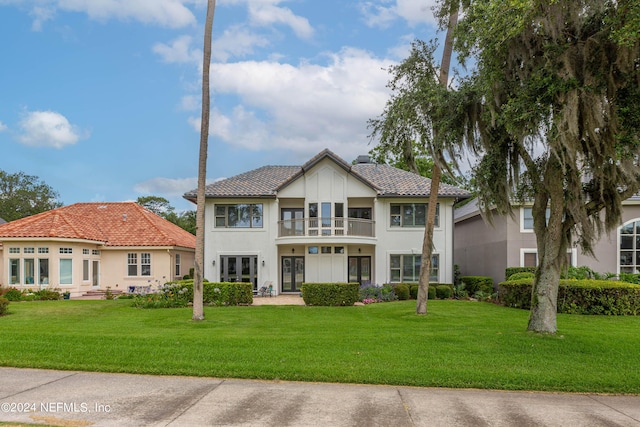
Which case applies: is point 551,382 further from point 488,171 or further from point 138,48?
point 138,48

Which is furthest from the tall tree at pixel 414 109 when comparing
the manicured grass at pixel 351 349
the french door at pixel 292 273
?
the french door at pixel 292 273

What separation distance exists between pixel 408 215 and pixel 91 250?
55.6 ft

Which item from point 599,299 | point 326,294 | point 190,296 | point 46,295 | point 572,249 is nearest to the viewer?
point 599,299

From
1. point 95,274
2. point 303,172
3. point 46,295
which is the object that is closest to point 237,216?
point 303,172

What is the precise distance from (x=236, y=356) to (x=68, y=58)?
12.4m

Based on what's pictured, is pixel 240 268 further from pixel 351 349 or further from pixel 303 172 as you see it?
pixel 351 349

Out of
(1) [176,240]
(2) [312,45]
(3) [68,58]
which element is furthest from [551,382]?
(1) [176,240]

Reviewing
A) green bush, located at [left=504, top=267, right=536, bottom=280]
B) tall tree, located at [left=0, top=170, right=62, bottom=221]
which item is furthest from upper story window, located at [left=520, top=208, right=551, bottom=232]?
tall tree, located at [left=0, top=170, right=62, bottom=221]

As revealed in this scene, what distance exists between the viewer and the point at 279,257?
79.3 feet

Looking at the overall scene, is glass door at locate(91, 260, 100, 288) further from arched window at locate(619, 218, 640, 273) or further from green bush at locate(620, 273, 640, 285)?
arched window at locate(619, 218, 640, 273)

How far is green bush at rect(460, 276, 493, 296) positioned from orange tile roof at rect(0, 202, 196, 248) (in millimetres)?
15827

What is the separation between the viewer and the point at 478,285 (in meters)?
22.5

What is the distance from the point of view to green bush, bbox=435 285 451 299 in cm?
2164

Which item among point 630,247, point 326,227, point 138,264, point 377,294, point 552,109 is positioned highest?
point 552,109
